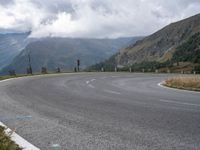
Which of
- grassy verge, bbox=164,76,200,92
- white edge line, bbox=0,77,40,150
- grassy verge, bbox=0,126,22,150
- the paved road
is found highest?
grassy verge, bbox=0,126,22,150

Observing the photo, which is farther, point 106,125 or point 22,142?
point 106,125

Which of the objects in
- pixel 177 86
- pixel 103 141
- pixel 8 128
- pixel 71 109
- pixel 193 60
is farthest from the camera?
pixel 193 60

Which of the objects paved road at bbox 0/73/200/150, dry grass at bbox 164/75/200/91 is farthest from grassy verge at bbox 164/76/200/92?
paved road at bbox 0/73/200/150

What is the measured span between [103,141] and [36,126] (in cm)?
224

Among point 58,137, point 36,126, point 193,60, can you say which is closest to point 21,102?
point 36,126

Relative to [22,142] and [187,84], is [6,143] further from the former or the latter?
[187,84]

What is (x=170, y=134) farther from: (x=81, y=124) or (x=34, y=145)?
(x=34, y=145)

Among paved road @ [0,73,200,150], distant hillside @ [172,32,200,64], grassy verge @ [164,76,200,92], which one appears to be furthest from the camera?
distant hillside @ [172,32,200,64]

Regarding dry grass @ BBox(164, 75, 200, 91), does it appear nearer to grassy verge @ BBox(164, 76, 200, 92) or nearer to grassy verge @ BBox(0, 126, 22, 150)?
grassy verge @ BBox(164, 76, 200, 92)

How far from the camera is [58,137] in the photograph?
693 cm

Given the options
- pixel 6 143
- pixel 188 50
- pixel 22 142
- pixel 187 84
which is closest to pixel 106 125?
pixel 22 142

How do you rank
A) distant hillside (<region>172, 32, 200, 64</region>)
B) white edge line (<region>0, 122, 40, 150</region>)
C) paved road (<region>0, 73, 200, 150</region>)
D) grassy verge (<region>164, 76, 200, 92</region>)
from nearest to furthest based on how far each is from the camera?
white edge line (<region>0, 122, 40, 150</region>)
paved road (<region>0, 73, 200, 150</region>)
grassy verge (<region>164, 76, 200, 92</region>)
distant hillside (<region>172, 32, 200, 64</region>)

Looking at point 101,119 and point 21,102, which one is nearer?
point 101,119

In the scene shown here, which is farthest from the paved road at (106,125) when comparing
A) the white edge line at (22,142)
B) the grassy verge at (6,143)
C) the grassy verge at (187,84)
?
the grassy verge at (187,84)
